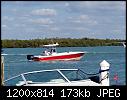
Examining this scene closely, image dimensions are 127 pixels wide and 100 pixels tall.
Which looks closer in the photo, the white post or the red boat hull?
the white post

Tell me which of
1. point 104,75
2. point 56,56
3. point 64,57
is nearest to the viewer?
point 104,75

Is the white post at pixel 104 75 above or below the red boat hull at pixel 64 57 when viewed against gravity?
above

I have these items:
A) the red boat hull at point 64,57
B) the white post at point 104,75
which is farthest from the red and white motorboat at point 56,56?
the white post at point 104,75

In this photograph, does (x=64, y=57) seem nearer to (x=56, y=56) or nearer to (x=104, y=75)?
(x=56, y=56)

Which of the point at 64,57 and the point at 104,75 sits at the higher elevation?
the point at 104,75

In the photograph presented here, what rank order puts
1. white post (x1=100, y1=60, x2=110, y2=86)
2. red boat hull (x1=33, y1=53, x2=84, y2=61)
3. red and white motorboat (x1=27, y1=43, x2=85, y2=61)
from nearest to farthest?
white post (x1=100, y1=60, x2=110, y2=86), red boat hull (x1=33, y1=53, x2=84, y2=61), red and white motorboat (x1=27, y1=43, x2=85, y2=61)

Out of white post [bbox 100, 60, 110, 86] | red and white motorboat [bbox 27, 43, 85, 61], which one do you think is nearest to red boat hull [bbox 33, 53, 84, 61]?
red and white motorboat [bbox 27, 43, 85, 61]

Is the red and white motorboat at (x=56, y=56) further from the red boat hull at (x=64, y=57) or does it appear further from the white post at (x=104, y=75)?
the white post at (x=104, y=75)

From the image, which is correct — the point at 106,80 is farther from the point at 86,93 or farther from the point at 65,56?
the point at 65,56

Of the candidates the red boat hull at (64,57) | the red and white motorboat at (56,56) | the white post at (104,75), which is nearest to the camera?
the white post at (104,75)

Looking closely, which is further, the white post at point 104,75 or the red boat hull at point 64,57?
the red boat hull at point 64,57

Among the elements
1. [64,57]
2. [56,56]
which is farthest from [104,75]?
[56,56]

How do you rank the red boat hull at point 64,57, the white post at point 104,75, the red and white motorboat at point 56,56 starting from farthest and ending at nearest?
the red and white motorboat at point 56,56 → the red boat hull at point 64,57 → the white post at point 104,75

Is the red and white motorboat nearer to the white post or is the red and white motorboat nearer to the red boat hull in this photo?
the red boat hull
